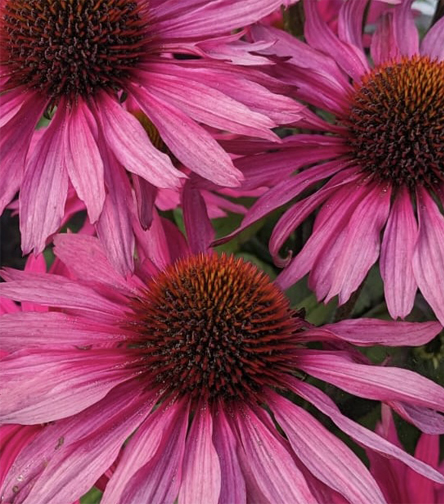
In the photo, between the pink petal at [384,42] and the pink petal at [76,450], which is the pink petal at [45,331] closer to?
the pink petal at [76,450]

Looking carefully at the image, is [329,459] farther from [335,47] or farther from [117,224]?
[335,47]

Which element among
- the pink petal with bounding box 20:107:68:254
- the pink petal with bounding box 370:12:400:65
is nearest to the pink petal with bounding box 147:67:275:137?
the pink petal with bounding box 20:107:68:254

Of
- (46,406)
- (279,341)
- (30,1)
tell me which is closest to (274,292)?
(279,341)

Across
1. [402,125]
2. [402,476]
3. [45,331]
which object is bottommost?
[402,476]

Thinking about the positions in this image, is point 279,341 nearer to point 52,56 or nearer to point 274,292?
point 274,292

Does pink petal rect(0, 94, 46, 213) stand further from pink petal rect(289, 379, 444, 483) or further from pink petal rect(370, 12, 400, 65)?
pink petal rect(370, 12, 400, 65)

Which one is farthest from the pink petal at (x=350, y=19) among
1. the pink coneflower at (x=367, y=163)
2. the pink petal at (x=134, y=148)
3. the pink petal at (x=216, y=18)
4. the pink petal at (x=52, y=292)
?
the pink petal at (x=52, y=292)

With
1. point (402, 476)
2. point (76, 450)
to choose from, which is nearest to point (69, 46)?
point (76, 450)
